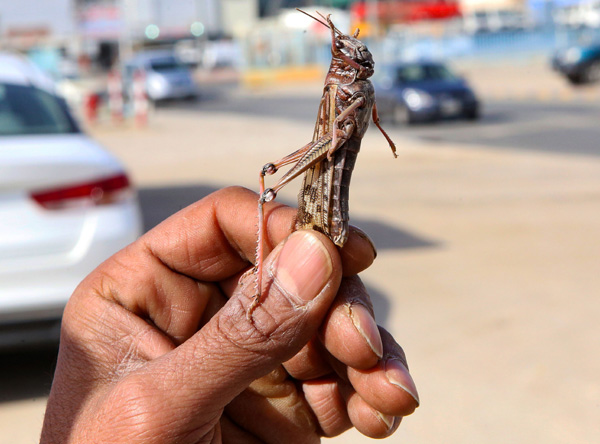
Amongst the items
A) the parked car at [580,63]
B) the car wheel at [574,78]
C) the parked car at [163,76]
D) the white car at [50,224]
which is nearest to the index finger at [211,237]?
the white car at [50,224]

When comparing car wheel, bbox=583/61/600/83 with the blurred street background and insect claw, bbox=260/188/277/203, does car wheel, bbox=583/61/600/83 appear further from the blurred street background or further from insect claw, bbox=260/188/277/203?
insect claw, bbox=260/188/277/203

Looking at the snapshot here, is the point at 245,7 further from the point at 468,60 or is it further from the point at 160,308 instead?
the point at 160,308

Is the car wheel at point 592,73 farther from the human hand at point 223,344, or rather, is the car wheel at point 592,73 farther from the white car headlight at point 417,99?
the human hand at point 223,344

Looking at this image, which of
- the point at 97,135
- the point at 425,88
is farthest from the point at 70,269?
the point at 97,135

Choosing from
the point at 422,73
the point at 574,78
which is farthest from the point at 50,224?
the point at 574,78

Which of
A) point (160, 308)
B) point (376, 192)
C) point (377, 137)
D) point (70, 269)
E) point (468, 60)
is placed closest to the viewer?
point (160, 308)

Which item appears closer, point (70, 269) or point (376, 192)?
point (70, 269)

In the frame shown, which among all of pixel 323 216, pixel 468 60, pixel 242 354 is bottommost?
pixel 468 60

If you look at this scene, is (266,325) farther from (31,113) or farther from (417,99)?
(417,99)
